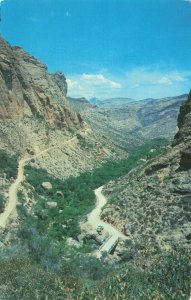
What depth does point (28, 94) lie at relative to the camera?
113625 millimetres

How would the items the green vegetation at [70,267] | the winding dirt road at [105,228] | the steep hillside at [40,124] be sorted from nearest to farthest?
1. the green vegetation at [70,267]
2. the winding dirt road at [105,228]
3. the steep hillside at [40,124]

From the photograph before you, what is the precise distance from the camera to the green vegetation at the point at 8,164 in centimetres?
8368

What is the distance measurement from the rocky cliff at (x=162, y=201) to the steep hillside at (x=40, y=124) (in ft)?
101

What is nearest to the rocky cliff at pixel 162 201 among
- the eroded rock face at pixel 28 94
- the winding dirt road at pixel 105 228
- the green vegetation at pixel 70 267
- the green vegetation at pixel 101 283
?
the winding dirt road at pixel 105 228

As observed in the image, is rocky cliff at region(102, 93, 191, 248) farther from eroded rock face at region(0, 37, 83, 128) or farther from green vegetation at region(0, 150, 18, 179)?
eroded rock face at region(0, 37, 83, 128)

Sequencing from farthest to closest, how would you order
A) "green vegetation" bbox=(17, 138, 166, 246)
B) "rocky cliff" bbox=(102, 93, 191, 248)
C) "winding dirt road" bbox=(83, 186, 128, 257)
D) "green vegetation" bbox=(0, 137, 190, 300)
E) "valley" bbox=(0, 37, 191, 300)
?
"green vegetation" bbox=(17, 138, 166, 246)
"winding dirt road" bbox=(83, 186, 128, 257)
"rocky cliff" bbox=(102, 93, 191, 248)
"valley" bbox=(0, 37, 191, 300)
"green vegetation" bbox=(0, 137, 190, 300)

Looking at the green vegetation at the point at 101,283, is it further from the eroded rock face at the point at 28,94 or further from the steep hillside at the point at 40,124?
the eroded rock face at the point at 28,94

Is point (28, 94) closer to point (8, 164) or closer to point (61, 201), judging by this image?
point (8, 164)

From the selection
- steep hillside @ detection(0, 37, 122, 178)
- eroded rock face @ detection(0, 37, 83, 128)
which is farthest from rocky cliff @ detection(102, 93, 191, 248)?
eroded rock face @ detection(0, 37, 83, 128)

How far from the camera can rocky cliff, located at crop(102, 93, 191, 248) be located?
55.6m

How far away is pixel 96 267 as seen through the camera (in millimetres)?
50688

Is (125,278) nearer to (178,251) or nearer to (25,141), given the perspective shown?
(178,251)

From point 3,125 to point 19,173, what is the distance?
569 inches

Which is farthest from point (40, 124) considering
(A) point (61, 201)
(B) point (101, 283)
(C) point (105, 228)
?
(B) point (101, 283)
